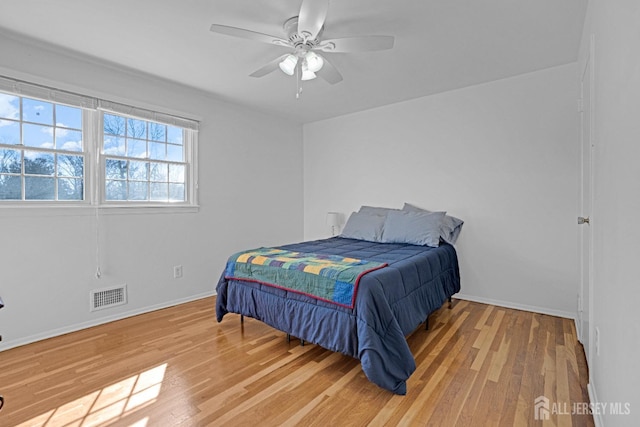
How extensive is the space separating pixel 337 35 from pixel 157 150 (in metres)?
2.28

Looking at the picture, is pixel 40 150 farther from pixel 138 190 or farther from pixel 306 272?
pixel 306 272

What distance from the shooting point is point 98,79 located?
3.00 metres

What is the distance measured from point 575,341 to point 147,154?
4.28m

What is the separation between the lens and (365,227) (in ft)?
12.7

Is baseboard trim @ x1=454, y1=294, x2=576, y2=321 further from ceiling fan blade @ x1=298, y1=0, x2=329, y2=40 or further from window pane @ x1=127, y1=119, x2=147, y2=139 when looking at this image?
window pane @ x1=127, y1=119, x2=147, y2=139

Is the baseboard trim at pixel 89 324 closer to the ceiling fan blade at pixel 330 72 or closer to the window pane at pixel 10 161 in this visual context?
the window pane at pixel 10 161

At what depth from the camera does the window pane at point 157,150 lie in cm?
351

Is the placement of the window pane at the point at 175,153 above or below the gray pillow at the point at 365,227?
above

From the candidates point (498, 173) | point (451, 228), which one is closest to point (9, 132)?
point (451, 228)

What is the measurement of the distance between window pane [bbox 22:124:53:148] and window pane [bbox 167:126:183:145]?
1.07m

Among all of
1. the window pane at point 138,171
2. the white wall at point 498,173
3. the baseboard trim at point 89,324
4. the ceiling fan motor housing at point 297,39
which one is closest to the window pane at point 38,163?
the window pane at point 138,171

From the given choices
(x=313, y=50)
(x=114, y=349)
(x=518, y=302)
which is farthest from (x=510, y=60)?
(x=114, y=349)

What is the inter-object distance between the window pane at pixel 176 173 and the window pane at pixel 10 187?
1294 mm

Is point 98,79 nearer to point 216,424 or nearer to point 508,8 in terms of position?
point 216,424
